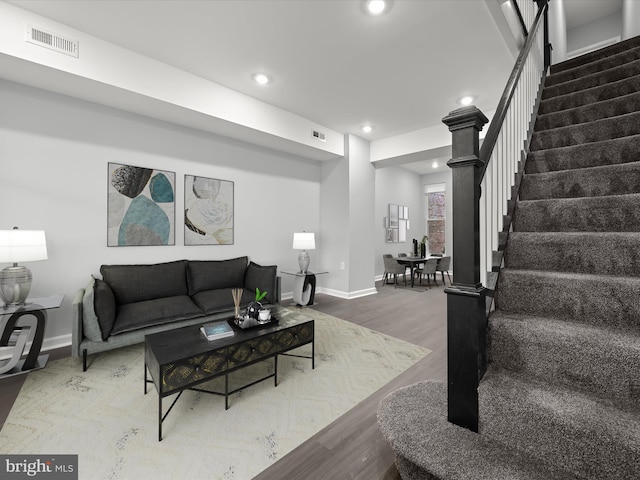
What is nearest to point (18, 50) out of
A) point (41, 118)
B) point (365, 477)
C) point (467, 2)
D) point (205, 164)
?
point (41, 118)

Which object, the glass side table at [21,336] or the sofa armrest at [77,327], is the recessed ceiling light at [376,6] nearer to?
the sofa armrest at [77,327]

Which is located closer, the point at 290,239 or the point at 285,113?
the point at 285,113

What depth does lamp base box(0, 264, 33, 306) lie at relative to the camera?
2490mm

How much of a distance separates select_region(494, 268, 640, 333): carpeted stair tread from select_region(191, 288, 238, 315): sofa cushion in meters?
2.80

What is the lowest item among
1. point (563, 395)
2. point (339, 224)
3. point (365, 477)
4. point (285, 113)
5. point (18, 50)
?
point (365, 477)

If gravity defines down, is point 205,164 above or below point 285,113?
below

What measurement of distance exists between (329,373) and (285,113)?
144 inches

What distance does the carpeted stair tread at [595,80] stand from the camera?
8.74ft

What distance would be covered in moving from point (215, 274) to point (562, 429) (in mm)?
3715

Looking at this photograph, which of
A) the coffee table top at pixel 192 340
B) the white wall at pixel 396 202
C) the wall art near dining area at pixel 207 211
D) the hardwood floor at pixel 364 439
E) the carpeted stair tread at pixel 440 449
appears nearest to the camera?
the carpeted stair tread at pixel 440 449

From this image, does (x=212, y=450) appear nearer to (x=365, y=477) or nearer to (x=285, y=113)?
(x=365, y=477)

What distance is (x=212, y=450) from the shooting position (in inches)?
65.4

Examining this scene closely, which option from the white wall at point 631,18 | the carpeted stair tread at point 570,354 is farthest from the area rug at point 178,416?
the white wall at point 631,18

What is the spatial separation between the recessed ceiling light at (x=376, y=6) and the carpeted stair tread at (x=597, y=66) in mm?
2287
